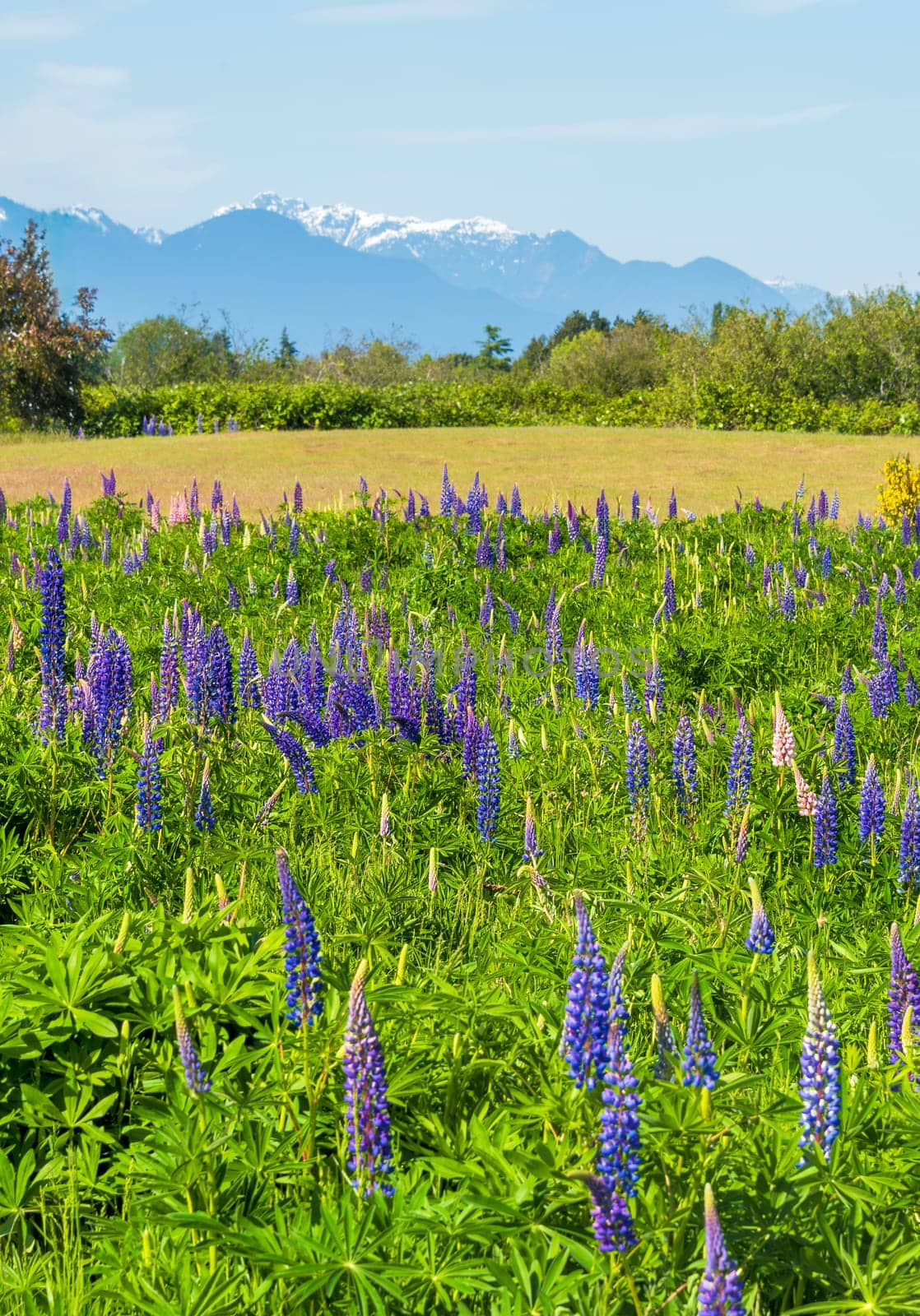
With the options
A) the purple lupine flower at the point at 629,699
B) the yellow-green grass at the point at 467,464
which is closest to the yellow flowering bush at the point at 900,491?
the yellow-green grass at the point at 467,464

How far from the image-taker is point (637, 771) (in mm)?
5051

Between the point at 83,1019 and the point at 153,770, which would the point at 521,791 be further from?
the point at 83,1019

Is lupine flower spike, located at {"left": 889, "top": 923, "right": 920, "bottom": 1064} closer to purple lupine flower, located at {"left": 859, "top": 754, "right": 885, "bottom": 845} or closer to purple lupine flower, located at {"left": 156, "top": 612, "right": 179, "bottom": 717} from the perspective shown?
purple lupine flower, located at {"left": 859, "top": 754, "right": 885, "bottom": 845}

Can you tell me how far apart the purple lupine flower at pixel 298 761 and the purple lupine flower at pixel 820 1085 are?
2768mm

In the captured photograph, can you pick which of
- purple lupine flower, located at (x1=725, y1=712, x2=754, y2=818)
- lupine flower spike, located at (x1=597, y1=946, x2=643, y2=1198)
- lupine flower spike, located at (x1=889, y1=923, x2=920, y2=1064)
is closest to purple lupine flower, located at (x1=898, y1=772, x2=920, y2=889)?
purple lupine flower, located at (x1=725, y1=712, x2=754, y2=818)

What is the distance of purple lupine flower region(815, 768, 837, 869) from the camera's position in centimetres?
451

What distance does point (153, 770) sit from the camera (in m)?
4.58

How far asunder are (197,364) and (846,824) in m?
66.3

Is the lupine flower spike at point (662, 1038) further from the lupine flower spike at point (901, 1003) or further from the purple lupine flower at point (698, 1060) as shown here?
the lupine flower spike at point (901, 1003)

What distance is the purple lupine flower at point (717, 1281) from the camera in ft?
5.41

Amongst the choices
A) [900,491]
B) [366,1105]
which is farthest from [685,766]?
[900,491]

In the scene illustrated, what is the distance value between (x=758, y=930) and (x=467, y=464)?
18768mm

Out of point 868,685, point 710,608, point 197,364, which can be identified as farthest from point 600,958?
point 197,364

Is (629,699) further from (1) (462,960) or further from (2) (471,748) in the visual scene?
(1) (462,960)
